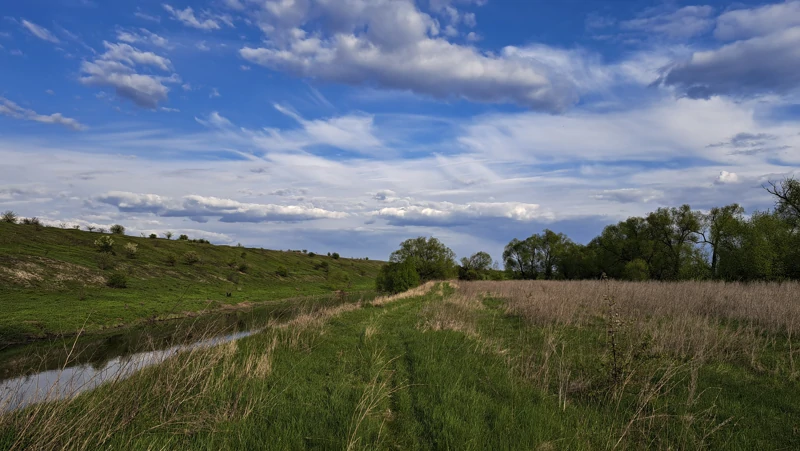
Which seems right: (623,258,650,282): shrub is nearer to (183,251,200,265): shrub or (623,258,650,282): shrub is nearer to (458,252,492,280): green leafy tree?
(458,252,492,280): green leafy tree

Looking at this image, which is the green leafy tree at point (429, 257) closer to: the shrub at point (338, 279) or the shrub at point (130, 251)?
the shrub at point (338, 279)

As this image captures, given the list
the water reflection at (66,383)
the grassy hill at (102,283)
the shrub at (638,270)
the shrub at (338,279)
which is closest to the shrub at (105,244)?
the grassy hill at (102,283)

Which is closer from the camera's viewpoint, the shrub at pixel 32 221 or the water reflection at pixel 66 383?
the water reflection at pixel 66 383

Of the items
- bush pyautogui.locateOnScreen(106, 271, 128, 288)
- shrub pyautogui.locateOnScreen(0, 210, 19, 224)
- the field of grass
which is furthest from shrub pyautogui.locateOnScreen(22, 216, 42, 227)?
the field of grass

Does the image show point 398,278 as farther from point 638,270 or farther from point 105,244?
point 105,244

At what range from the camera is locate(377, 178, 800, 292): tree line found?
32.8 meters

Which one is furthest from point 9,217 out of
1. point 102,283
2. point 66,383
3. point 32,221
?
point 66,383

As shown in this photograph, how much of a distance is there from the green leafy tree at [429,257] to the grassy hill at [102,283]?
18.0 m

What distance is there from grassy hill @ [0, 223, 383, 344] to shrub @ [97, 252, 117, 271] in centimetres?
10

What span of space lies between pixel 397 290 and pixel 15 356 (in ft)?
121

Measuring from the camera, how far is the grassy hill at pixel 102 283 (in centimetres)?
2575

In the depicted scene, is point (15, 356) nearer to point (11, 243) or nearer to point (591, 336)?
point (591, 336)

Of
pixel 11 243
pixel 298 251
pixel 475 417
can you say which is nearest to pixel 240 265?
pixel 11 243

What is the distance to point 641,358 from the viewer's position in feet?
27.0
